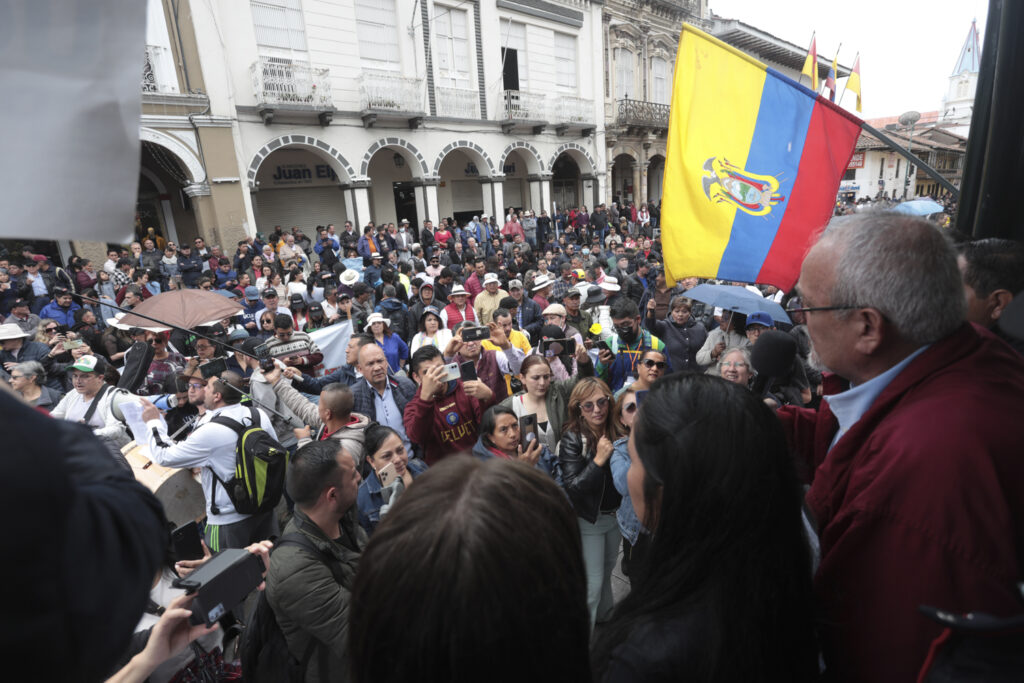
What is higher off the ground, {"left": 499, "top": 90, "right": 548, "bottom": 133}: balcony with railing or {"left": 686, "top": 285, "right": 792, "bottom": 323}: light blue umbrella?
{"left": 499, "top": 90, "right": 548, "bottom": 133}: balcony with railing

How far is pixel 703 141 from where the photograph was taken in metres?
2.88

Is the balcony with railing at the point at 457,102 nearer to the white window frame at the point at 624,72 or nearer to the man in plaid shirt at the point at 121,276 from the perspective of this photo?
the white window frame at the point at 624,72

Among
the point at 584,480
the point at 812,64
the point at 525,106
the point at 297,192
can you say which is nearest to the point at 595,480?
the point at 584,480

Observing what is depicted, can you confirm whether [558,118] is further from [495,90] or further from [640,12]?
[640,12]

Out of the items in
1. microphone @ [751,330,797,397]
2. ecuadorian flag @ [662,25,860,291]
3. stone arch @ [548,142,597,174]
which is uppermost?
stone arch @ [548,142,597,174]

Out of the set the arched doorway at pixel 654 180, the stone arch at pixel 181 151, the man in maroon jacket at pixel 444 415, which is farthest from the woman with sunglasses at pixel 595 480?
the arched doorway at pixel 654 180

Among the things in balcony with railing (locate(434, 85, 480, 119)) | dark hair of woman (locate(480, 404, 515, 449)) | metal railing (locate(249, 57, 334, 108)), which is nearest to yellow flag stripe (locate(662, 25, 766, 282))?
dark hair of woman (locate(480, 404, 515, 449))

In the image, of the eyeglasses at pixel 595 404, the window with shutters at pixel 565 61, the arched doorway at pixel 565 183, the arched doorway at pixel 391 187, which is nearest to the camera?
the eyeglasses at pixel 595 404

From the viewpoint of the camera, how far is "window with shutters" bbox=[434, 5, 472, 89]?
655 inches

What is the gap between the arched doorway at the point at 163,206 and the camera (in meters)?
14.6

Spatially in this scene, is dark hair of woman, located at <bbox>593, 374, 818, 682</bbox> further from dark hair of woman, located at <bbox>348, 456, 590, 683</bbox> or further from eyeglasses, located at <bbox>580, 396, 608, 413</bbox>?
eyeglasses, located at <bbox>580, 396, 608, 413</bbox>

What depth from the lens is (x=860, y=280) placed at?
1.33m

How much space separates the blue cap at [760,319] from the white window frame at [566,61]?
18208 millimetres

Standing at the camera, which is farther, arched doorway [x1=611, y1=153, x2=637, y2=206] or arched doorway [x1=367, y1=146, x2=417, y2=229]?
arched doorway [x1=611, y1=153, x2=637, y2=206]
